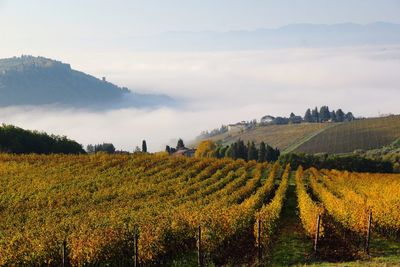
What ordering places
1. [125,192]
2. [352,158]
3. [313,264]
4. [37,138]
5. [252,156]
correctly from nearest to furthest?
[313,264] → [125,192] → [37,138] → [352,158] → [252,156]

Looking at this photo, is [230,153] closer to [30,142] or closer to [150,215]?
[30,142]

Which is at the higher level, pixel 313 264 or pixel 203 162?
pixel 203 162

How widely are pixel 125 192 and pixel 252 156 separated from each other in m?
105

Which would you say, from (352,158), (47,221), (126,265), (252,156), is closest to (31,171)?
(47,221)

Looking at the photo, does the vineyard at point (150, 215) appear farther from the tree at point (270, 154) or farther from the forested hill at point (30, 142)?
the tree at point (270, 154)

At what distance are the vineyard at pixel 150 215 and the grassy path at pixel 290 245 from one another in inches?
18.8

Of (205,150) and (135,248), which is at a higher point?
(205,150)

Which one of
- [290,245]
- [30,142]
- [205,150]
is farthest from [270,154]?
[290,245]

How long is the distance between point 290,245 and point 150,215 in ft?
35.6

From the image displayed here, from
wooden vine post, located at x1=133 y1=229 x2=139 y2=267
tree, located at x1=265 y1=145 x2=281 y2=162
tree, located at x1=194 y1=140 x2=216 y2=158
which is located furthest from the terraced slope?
wooden vine post, located at x1=133 y1=229 x2=139 y2=267

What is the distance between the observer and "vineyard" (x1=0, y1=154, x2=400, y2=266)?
26.2 meters

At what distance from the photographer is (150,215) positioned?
36.6 metres

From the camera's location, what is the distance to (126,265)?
88.0ft

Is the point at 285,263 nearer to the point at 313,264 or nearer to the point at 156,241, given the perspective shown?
the point at 313,264
